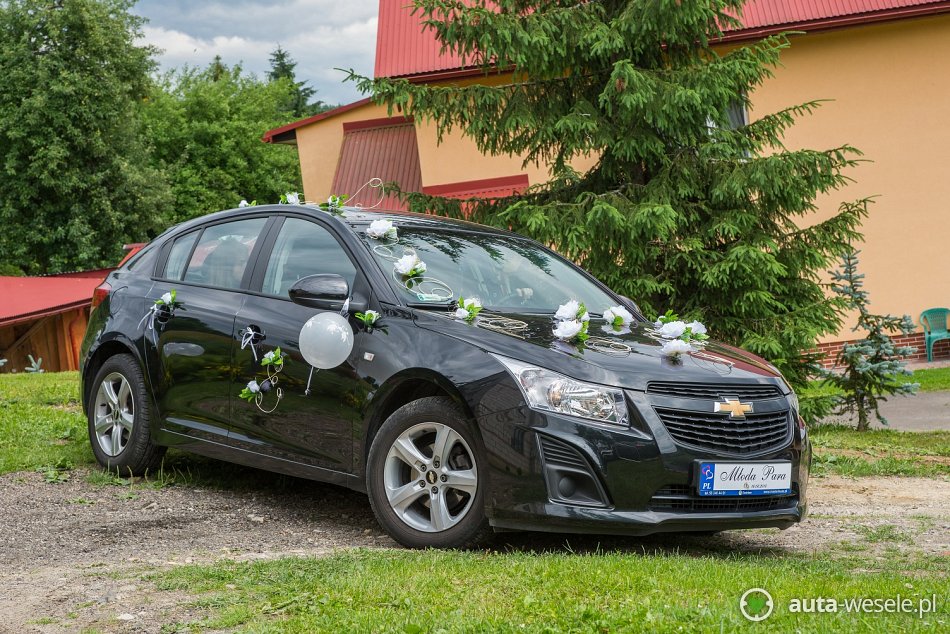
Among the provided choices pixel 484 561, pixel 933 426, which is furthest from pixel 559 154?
pixel 484 561

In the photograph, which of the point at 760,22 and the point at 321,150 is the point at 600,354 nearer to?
the point at 760,22

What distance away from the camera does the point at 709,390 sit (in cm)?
500

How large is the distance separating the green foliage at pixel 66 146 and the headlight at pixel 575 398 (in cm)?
3889

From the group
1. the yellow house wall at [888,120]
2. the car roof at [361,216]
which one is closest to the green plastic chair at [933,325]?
the yellow house wall at [888,120]

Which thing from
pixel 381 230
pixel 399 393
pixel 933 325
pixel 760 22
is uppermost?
pixel 760 22

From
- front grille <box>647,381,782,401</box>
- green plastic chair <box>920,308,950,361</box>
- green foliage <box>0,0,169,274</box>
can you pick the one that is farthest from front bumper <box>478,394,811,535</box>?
green foliage <box>0,0,169,274</box>

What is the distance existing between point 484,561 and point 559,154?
285 inches

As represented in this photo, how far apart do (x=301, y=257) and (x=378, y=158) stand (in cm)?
1560

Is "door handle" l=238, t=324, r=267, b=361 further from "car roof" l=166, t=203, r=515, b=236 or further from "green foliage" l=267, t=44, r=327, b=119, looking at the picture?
"green foliage" l=267, t=44, r=327, b=119

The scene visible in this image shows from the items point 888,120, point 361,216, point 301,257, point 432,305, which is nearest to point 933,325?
point 888,120

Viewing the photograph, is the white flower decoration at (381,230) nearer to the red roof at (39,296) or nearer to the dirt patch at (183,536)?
the dirt patch at (183,536)

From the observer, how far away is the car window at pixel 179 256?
705 cm

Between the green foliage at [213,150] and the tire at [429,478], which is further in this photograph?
the green foliage at [213,150]

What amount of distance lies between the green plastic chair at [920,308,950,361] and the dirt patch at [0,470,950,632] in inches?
450
